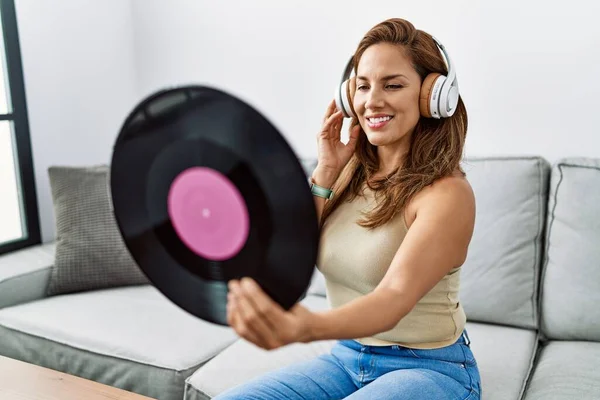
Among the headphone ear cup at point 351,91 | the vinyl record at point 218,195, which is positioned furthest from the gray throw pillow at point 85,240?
the vinyl record at point 218,195

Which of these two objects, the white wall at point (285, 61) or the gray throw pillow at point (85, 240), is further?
the gray throw pillow at point (85, 240)

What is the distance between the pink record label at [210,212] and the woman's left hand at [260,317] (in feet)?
0.15

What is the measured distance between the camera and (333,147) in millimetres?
1344

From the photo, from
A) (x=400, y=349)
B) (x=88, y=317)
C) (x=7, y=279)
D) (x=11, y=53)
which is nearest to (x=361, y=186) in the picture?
(x=400, y=349)

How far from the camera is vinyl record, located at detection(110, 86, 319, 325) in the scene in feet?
2.25

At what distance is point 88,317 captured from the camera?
6.27 feet

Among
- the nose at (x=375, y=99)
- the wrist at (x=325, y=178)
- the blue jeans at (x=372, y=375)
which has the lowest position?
the blue jeans at (x=372, y=375)

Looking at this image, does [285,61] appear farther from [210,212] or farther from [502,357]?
[210,212]

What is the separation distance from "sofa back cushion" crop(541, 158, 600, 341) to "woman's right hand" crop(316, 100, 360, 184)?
2.52 feet

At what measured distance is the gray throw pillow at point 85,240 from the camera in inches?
85.4

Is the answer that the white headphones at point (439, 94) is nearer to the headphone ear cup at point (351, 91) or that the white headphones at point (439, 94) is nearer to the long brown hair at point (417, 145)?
the long brown hair at point (417, 145)

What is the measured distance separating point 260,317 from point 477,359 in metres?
1.04

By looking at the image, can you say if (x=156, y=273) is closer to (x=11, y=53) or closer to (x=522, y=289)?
(x=522, y=289)

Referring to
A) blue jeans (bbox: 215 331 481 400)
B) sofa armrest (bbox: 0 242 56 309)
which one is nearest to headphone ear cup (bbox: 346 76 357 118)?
blue jeans (bbox: 215 331 481 400)
